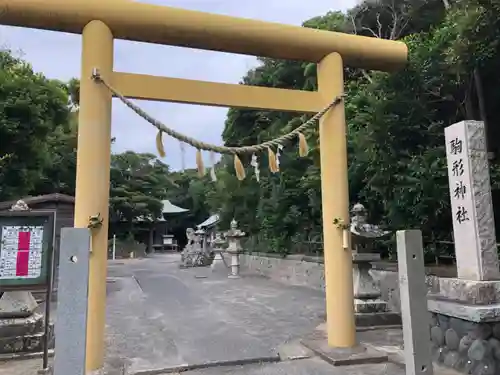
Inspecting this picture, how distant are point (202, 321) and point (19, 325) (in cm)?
301

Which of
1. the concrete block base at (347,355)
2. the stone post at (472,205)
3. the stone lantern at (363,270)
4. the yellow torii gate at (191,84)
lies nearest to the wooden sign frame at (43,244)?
the yellow torii gate at (191,84)

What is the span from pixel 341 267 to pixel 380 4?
13222 mm

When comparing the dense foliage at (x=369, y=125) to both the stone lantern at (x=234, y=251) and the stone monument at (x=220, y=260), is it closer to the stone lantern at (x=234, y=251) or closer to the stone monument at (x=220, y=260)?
the stone lantern at (x=234, y=251)

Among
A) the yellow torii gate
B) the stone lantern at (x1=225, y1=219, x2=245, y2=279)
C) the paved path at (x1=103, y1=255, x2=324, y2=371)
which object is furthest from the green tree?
the yellow torii gate

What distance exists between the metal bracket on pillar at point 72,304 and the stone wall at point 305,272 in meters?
5.93

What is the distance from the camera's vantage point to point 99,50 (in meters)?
4.41

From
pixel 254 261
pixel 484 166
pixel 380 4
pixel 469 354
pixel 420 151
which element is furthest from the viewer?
pixel 254 261

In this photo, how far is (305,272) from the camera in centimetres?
1288

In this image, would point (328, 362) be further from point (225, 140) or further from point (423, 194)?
point (225, 140)

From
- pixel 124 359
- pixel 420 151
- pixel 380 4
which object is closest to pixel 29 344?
pixel 124 359

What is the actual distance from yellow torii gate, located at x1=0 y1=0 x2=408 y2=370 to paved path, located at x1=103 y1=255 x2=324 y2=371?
1.11 m

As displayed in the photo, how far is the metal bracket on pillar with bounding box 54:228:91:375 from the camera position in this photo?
2.80m

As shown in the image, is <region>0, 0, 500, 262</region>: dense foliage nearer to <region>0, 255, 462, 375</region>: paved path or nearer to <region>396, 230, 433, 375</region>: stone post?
<region>0, 255, 462, 375</region>: paved path

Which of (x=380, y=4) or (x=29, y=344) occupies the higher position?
(x=380, y=4)
